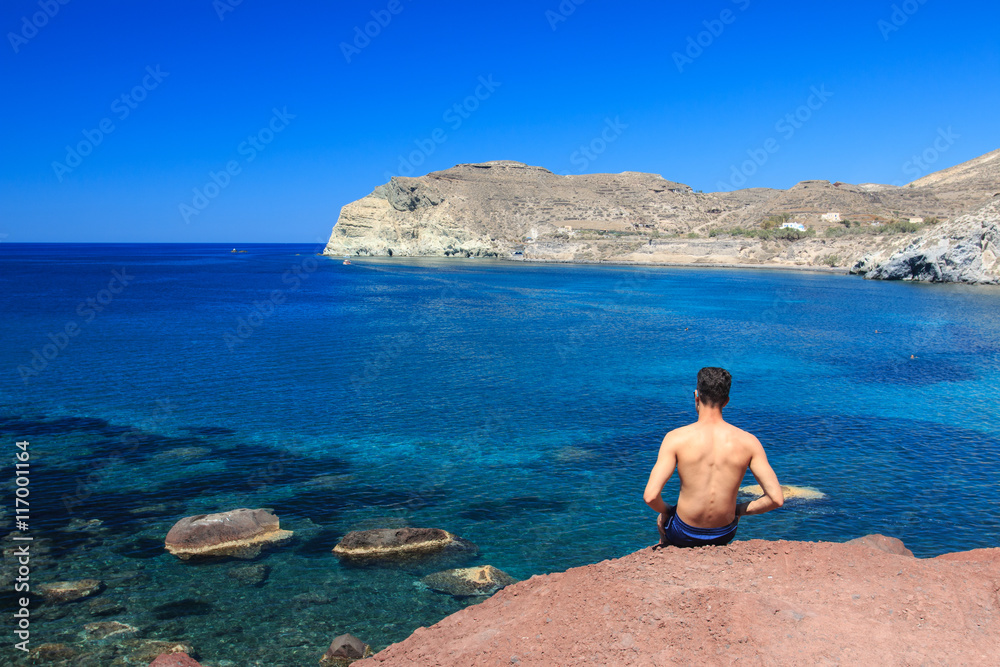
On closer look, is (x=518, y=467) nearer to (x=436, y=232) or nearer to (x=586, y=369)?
(x=586, y=369)

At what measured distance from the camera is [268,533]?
39.3ft

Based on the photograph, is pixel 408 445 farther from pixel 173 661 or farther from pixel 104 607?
pixel 173 661

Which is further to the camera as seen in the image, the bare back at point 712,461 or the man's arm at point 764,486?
the bare back at point 712,461

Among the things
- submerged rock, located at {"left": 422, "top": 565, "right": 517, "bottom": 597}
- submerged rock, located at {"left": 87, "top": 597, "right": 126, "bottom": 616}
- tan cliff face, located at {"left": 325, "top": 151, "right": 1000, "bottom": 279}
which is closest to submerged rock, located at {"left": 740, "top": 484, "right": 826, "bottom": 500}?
submerged rock, located at {"left": 422, "top": 565, "right": 517, "bottom": 597}

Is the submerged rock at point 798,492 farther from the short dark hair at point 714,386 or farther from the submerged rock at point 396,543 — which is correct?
the short dark hair at point 714,386

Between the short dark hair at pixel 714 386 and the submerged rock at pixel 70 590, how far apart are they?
975cm

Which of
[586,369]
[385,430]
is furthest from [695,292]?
[385,430]

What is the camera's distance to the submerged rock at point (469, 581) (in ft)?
33.7

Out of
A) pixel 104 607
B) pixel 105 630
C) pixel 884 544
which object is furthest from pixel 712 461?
pixel 104 607

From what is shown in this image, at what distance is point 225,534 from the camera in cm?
1158

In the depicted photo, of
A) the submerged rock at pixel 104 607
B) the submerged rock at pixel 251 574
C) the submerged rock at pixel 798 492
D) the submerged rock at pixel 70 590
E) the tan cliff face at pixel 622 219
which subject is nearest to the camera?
the submerged rock at pixel 104 607

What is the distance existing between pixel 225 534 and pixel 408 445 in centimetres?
631

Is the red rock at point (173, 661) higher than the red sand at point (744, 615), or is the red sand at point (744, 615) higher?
the red sand at point (744, 615)

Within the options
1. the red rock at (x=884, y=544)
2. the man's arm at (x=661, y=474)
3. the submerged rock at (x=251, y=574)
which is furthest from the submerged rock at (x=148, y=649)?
the red rock at (x=884, y=544)
